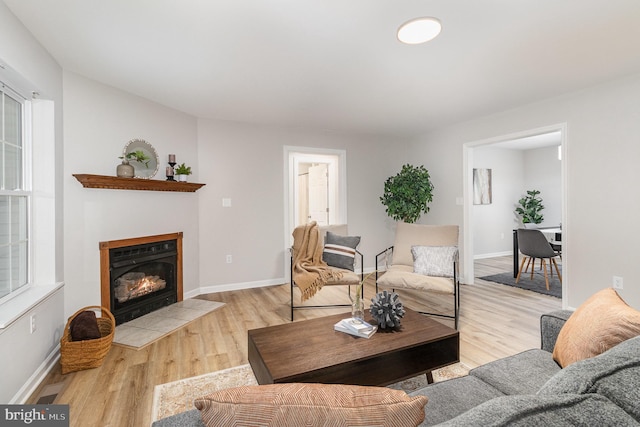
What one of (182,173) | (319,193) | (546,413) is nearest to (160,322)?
(182,173)

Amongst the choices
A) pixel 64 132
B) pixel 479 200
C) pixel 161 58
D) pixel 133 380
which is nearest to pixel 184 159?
pixel 64 132

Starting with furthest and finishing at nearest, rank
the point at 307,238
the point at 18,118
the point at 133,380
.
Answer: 1. the point at 307,238
2. the point at 18,118
3. the point at 133,380

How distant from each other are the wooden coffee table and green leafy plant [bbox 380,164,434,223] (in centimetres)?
296

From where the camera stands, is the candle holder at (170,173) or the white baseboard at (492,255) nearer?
the candle holder at (170,173)

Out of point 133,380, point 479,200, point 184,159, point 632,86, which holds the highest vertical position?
point 632,86

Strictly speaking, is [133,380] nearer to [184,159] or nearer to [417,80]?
[184,159]

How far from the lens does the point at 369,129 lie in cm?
488

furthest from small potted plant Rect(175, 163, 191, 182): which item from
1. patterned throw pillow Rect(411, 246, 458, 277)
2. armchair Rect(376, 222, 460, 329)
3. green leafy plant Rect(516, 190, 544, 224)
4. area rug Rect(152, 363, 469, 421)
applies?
green leafy plant Rect(516, 190, 544, 224)

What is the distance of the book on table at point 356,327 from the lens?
1.88m

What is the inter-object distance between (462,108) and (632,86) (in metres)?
1.53

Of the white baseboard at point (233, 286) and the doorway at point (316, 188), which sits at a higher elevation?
the doorway at point (316, 188)

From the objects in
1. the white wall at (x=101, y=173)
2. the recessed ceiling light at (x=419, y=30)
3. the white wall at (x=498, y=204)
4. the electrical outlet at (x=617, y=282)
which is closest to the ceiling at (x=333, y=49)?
the recessed ceiling light at (x=419, y=30)

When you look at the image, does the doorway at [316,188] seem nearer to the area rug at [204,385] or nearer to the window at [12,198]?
the area rug at [204,385]

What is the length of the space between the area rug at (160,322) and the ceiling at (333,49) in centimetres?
238
